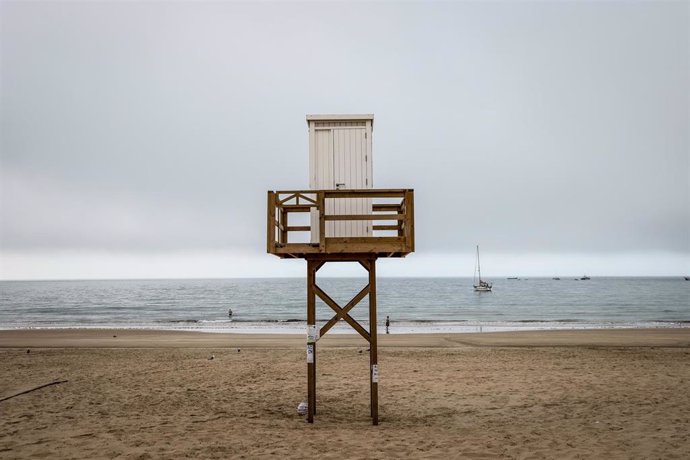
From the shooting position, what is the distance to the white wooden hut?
10570mm

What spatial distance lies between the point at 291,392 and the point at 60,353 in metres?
13.7

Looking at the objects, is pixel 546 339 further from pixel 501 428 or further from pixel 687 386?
pixel 501 428

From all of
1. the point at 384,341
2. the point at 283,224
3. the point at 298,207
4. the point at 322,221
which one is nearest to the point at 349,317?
the point at 322,221

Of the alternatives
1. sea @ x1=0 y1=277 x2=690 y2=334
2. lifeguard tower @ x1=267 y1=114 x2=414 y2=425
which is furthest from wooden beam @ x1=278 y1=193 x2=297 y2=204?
sea @ x1=0 y1=277 x2=690 y2=334

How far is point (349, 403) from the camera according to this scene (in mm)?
12547

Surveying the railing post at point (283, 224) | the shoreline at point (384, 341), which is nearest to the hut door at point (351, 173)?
the railing post at point (283, 224)

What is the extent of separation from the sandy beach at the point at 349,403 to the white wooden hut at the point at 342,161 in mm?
4344

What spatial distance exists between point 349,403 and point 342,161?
20.5 feet

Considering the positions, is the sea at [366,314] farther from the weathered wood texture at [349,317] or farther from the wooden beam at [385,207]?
the wooden beam at [385,207]

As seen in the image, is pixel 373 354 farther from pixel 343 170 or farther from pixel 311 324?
pixel 343 170

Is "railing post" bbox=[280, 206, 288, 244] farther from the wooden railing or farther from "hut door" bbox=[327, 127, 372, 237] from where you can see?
"hut door" bbox=[327, 127, 372, 237]

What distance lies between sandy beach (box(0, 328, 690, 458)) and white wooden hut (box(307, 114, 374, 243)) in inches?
171

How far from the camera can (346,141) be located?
10.7 m

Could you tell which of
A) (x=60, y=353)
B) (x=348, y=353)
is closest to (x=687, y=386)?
(x=348, y=353)
